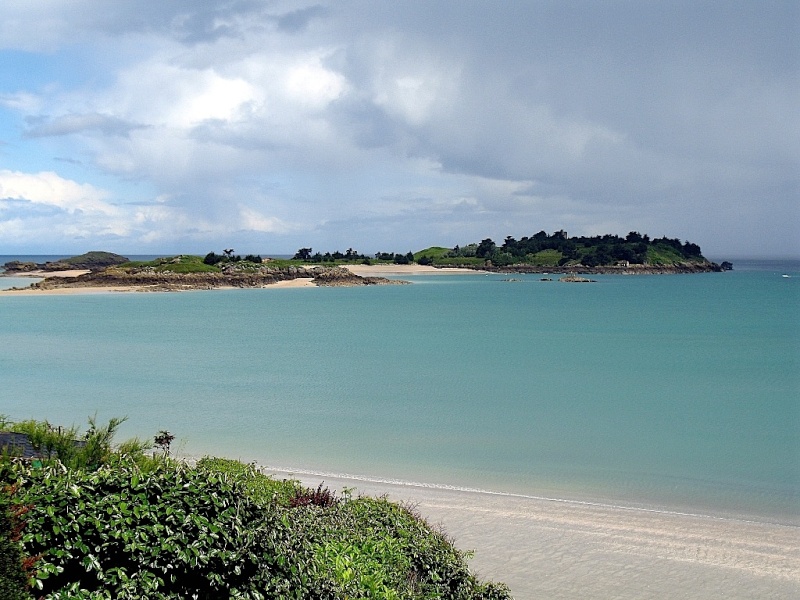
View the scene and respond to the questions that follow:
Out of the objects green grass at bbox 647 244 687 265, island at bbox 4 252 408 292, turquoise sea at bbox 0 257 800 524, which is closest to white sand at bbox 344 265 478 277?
island at bbox 4 252 408 292

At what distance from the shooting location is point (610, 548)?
439 inches

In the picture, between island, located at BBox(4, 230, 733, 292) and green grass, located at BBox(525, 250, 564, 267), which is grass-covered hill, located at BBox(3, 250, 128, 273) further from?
green grass, located at BBox(525, 250, 564, 267)

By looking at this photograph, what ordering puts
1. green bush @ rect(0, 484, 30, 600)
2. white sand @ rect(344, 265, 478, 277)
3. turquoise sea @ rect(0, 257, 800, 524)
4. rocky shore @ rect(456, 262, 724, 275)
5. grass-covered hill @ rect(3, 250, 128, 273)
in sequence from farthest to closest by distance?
rocky shore @ rect(456, 262, 724, 275) < white sand @ rect(344, 265, 478, 277) < grass-covered hill @ rect(3, 250, 128, 273) < turquoise sea @ rect(0, 257, 800, 524) < green bush @ rect(0, 484, 30, 600)

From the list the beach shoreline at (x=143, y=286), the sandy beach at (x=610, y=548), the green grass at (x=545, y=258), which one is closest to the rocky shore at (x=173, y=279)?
the beach shoreline at (x=143, y=286)

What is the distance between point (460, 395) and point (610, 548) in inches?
610

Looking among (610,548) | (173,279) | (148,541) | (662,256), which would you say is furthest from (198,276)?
(662,256)

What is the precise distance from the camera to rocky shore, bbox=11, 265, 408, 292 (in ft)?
307

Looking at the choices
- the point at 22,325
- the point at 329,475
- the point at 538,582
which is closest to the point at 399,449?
the point at 329,475

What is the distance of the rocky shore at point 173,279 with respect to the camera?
9350 cm

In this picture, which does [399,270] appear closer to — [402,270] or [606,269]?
[402,270]

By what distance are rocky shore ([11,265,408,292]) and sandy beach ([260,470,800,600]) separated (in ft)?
278

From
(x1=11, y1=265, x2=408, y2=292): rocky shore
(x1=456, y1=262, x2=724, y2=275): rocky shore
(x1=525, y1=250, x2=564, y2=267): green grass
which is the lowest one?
(x1=11, y1=265, x2=408, y2=292): rocky shore

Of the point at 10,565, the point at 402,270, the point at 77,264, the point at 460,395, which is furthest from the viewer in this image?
the point at 402,270

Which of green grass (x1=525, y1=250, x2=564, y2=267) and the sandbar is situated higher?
green grass (x1=525, y1=250, x2=564, y2=267)
